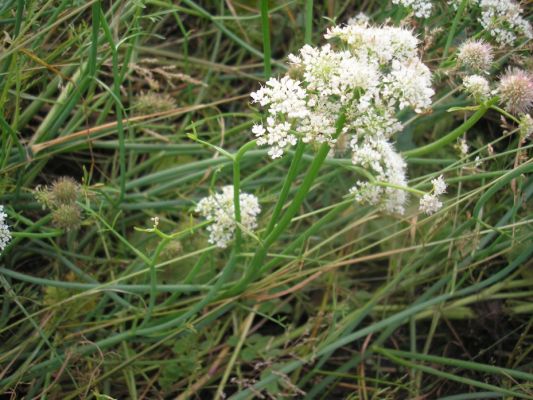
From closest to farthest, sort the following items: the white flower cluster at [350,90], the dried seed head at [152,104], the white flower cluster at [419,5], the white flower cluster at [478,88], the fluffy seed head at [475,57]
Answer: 1. the white flower cluster at [350,90]
2. the white flower cluster at [478,88]
3. the fluffy seed head at [475,57]
4. the white flower cluster at [419,5]
5. the dried seed head at [152,104]

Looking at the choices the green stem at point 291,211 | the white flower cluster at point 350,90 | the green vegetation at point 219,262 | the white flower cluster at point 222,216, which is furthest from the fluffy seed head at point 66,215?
the white flower cluster at point 350,90

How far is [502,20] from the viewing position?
53.7 inches

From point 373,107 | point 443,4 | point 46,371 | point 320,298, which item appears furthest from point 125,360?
point 443,4

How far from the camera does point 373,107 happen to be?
3.16 ft

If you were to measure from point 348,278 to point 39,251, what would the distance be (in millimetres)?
884

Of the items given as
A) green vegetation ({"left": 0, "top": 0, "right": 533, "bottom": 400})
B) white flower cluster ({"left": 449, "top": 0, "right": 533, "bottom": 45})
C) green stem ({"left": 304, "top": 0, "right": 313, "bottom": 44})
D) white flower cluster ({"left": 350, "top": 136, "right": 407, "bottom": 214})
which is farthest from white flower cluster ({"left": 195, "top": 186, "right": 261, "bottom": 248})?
white flower cluster ({"left": 449, "top": 0, "right": 533, "bottom": 45})

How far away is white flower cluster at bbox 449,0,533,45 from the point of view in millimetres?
1370

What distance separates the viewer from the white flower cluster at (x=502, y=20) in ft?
Result: 4.50

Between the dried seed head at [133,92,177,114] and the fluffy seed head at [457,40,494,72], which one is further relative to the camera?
the dried seed head at [133,92,177,114]

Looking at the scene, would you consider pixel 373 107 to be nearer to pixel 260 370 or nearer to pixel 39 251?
pixel 260 370

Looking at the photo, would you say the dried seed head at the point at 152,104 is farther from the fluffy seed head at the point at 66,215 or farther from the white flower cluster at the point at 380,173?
the white flower cluster at the point at 380,173

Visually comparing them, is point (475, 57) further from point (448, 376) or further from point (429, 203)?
point (448, 376)

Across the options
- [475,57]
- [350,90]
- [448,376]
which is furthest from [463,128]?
[448,376]

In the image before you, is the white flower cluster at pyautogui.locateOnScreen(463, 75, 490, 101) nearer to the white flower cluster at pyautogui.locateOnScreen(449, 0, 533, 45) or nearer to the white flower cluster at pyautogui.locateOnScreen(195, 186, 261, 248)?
the white flower cluster at pyautogui.locateOnScreen(449, 0, 533, 45)
